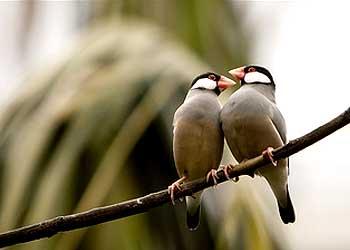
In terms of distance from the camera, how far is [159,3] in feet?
6.45

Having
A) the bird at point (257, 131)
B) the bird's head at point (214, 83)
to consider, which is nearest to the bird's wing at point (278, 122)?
the bird at point (257, 131)

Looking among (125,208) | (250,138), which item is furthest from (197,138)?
(125,208)

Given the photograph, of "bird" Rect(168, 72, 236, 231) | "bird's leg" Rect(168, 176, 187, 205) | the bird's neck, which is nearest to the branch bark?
"bird's leg" Rect(168, 176, 187, 205)

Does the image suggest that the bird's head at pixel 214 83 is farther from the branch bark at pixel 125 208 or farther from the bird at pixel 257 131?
the branch bark at pixel 125 208

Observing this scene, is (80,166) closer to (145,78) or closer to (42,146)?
(42,146)

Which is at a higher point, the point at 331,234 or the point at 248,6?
the point at 248,6

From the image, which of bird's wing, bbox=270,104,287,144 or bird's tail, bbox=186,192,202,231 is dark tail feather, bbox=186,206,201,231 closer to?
bird's tail, bbox=186,192,202,231

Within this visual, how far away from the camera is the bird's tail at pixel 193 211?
1.19 meters

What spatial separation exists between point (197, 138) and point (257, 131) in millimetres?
80

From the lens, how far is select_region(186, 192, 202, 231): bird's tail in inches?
47.0

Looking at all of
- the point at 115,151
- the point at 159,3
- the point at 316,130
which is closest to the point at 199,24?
the point at 159,3

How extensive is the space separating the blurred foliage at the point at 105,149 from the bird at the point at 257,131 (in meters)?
0.20

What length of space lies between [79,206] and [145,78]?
274 millimetres

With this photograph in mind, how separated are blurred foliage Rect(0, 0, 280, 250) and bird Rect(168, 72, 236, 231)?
19 centimetres
